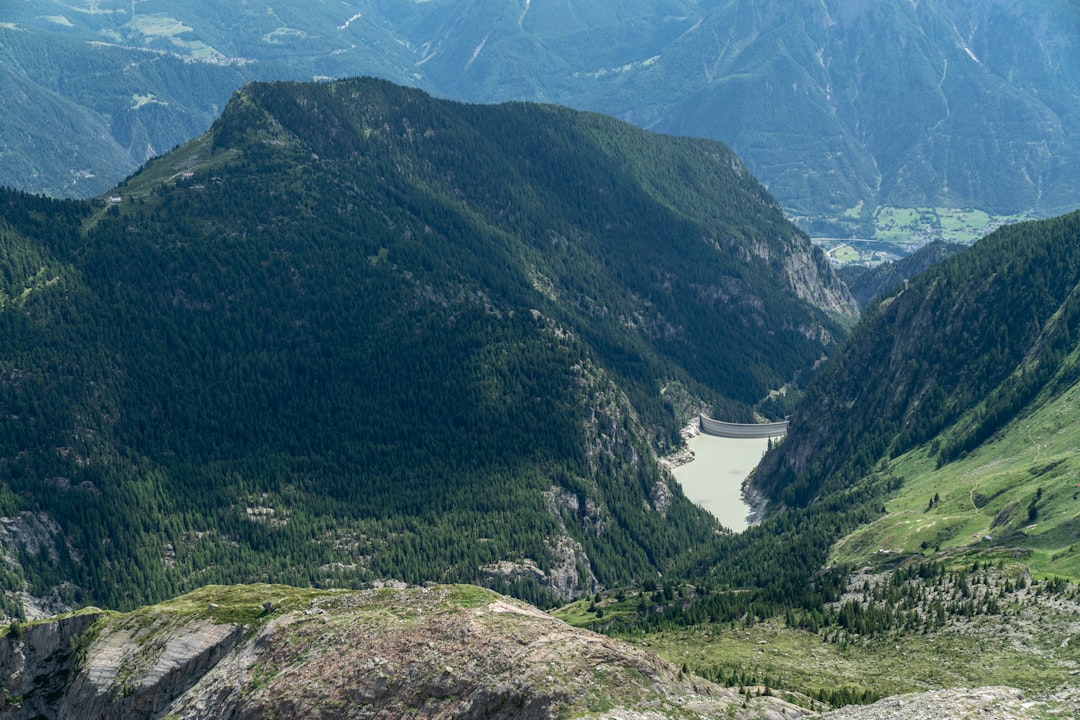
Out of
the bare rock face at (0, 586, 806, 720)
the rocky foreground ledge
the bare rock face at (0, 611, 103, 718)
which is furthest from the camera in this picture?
the bare rock face at (0, 611, 103, 718)

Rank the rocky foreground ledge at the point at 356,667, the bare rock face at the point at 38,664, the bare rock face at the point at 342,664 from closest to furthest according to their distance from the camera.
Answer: the rocky foreground ledge at the point at 356,667
the bare rock face at the point at 342,664
the bare rock face at the point at 38,664

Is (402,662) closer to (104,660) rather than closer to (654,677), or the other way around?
(654,677)

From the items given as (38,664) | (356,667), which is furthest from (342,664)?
(38,664)

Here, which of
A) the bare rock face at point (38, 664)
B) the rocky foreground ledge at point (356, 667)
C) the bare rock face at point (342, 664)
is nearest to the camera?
the rocky foreground ledge at point (356, 667)

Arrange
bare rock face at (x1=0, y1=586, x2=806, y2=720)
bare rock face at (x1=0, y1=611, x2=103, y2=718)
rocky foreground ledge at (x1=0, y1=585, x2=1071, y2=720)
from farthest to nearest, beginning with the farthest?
1. bare rock face at (x1=0, y1=611, x2=103, y2=718)
2. bare rock face at (x1=0, y1=586, x2=806, y2=720)
3. rocky foreground ledge at (x1=0, y1=585, x2=1071, y2=720)

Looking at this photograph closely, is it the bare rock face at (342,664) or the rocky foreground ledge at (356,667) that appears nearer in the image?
the rocky foreground ledge at (356,667)

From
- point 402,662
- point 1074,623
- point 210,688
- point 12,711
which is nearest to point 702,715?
point 402,662
